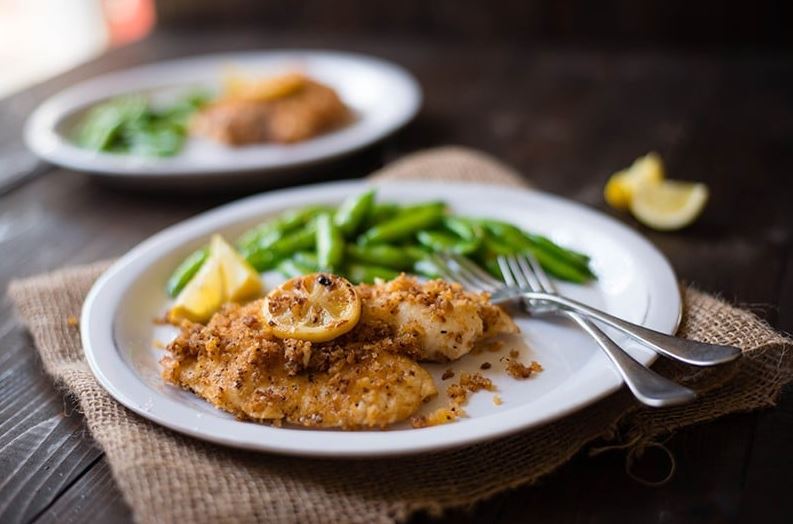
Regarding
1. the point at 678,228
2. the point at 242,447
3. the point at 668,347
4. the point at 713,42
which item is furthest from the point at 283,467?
the point at 713,42

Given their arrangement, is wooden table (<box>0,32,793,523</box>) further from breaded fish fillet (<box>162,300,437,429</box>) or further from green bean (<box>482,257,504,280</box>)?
green bean (<box>482,257,504,280</box>)

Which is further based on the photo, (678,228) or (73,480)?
(678,228)

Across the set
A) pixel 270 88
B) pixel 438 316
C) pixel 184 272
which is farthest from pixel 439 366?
pixel 270 88

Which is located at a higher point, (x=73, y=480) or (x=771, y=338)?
(x=771, y=338)

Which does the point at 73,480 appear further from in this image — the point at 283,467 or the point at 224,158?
the point at 224,158

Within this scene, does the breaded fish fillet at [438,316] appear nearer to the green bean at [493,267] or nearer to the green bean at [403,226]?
the green bean at [493,267]

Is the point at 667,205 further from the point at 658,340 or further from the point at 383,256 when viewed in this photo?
the point at 658,340

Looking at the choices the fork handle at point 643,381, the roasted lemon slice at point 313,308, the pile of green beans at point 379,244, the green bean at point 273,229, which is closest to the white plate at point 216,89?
the green bean at point 273,229
